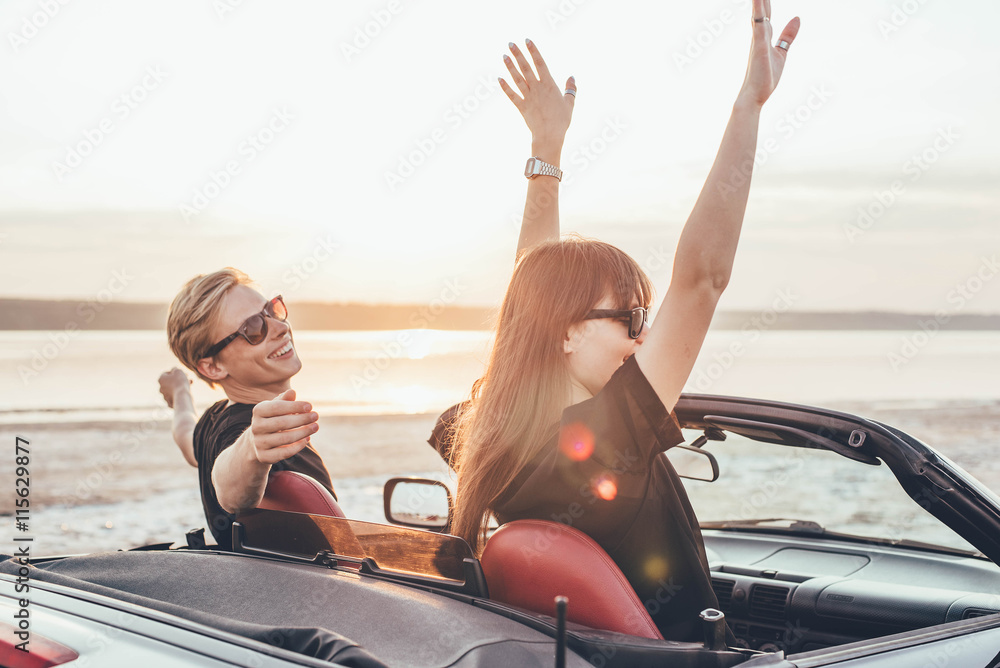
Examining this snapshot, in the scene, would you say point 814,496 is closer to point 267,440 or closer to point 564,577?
point 564,577

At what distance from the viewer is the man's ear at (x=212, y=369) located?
2826 mm

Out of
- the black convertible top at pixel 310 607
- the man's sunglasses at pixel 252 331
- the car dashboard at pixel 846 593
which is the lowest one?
the car dashboard at pixel 846 593

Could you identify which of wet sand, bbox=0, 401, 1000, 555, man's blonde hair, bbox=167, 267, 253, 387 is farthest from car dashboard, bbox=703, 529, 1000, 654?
wet sand, bbox=0, 401, 1000, 555

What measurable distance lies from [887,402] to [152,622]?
19.6 meters

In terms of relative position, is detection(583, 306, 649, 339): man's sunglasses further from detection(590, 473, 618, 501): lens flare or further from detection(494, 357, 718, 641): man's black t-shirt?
detection(590, 473, 618, 501): lens flare

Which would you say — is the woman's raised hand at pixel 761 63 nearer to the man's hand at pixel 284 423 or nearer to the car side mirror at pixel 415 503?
the man's hand at pixel 284 423

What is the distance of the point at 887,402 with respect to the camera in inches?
731

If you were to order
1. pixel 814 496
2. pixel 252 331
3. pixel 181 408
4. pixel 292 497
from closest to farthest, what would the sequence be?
pixel 292 497, pixel 252 331, pixel 181 408, pixel 814 496

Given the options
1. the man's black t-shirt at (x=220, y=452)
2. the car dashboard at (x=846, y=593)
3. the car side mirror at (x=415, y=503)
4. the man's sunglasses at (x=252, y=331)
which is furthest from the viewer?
the car side mirror at (x=415, y=503)

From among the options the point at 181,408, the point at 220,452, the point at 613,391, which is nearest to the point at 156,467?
the point at 181,408

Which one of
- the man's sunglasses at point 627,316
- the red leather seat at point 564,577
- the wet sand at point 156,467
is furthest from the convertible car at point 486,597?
the wet sand at point 156,467

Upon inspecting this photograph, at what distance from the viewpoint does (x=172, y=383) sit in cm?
363

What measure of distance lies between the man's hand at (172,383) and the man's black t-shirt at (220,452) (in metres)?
0.67

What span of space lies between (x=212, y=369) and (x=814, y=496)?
717 centimetres
